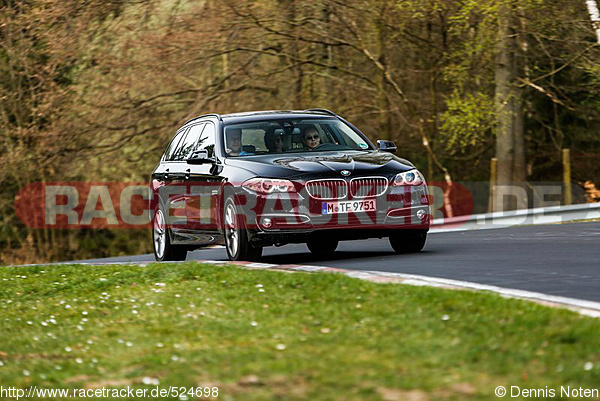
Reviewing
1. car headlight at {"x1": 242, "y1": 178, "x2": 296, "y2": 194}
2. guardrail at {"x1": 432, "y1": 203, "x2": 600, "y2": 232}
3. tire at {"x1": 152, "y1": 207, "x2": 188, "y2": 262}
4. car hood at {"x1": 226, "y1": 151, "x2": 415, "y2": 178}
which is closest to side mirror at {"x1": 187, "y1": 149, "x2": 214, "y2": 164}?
car hood at {"x1": 226, "y1": 151, "x2": 415, "y2": 178}

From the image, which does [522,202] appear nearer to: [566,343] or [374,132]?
[374,132]

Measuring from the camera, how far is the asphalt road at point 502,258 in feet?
A: 33.3

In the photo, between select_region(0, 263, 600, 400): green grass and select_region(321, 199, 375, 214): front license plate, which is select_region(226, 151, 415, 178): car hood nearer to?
select_region(321, 199, 375, 214): front license plate

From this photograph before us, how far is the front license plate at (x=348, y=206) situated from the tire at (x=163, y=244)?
11.3 ft

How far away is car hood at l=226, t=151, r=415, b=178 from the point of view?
501 inches

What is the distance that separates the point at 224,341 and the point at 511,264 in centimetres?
477

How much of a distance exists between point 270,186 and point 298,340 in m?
5.20

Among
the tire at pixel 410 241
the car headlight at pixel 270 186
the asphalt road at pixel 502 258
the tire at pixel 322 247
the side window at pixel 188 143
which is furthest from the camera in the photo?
the tire at pixel 322 247

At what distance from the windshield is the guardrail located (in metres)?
5.98

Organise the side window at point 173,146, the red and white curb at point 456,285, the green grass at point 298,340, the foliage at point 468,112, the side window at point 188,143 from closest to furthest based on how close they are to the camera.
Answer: the green grass at point 298,340 < the red and white curb at point 456,285 < the side window at point 188,143 < the side window at point 173,146 < the foliage at point 468,112

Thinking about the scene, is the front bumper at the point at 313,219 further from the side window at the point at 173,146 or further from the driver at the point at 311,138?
the side window at the point at 173,146

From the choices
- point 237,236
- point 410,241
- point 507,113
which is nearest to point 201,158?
point 237,236

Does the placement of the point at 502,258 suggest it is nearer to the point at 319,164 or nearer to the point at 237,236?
the point at 319,164

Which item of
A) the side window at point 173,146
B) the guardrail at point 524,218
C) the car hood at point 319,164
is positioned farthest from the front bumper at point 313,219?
the guardrail at point 524,218
